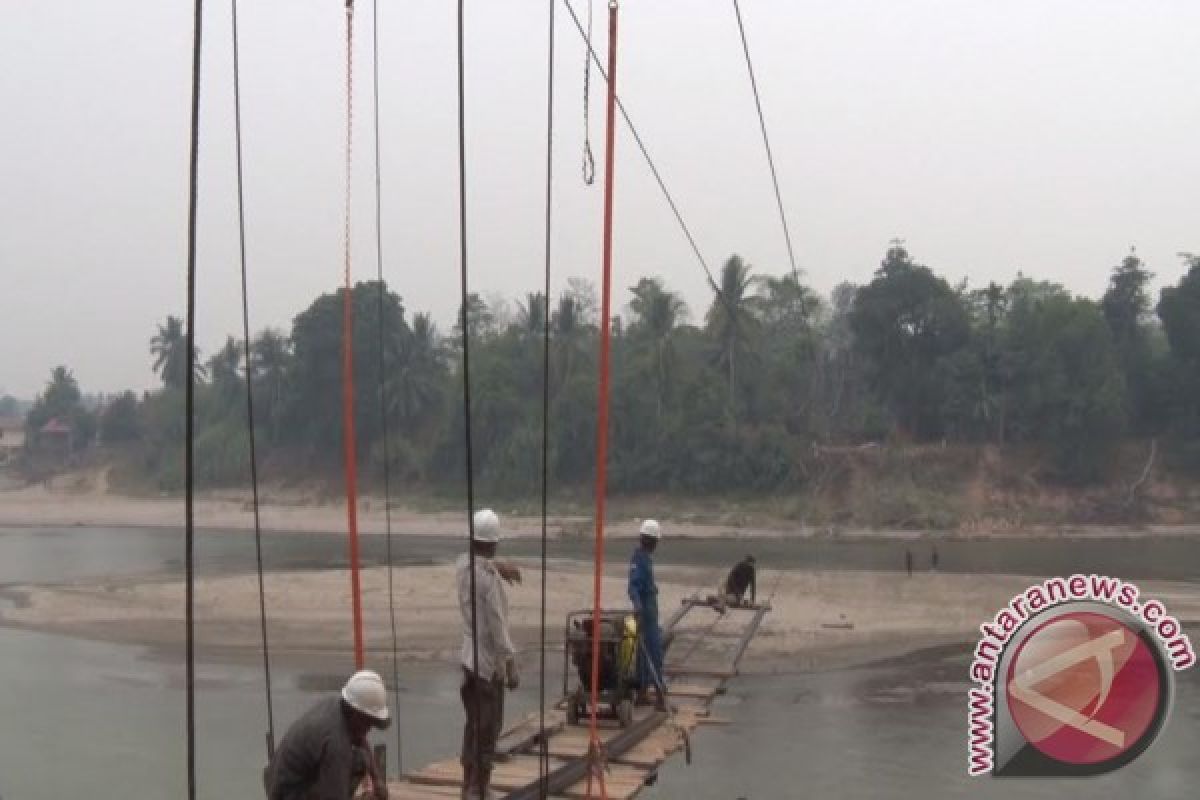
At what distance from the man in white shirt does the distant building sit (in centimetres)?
7989

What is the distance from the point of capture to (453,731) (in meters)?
17.0

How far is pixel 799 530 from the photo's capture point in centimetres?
4875

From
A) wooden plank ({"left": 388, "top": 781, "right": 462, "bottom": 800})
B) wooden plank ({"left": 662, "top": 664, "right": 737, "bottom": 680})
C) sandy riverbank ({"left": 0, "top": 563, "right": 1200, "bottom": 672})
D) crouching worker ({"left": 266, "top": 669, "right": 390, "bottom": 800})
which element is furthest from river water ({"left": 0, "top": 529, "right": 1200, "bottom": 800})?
crouching worker ({"left": 266, "top": 669, "right": 390, "bottom": 800})

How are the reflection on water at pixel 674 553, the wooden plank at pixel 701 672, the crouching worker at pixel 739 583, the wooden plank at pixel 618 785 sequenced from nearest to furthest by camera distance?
the wooden plank at pixel 618 785 < the wooden plank at pixel 701 672 < the crouching worker at pixel 739 583 < the reflection on water at pixel 674 553

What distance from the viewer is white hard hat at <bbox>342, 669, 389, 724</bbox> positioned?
463 cm

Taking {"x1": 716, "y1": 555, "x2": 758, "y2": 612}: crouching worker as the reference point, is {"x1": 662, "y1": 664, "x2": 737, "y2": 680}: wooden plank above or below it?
below

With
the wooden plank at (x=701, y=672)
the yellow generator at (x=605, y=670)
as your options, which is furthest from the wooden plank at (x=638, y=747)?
the wooden plank at (x=701, y=672)

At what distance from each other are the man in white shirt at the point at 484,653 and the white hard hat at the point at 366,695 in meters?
1.83

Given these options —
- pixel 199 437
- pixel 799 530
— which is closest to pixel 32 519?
→ pixel 199 437

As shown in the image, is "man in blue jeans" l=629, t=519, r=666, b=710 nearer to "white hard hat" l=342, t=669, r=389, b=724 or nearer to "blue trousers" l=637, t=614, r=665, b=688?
"blue trousers" l=637, t=614, r=665, b=688

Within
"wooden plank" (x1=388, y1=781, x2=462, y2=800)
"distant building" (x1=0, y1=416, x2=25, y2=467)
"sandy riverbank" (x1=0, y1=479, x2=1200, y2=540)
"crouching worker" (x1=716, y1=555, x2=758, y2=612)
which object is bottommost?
"sandy riverbank" (x1=0, y1=479, x2=1200, y2=540)

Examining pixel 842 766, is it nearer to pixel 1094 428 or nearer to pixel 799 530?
pixel 799 530

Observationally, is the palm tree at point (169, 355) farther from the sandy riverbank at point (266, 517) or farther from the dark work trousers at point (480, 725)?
the dark work trousers at point (480, 725)

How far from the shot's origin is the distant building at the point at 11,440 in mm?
80000
